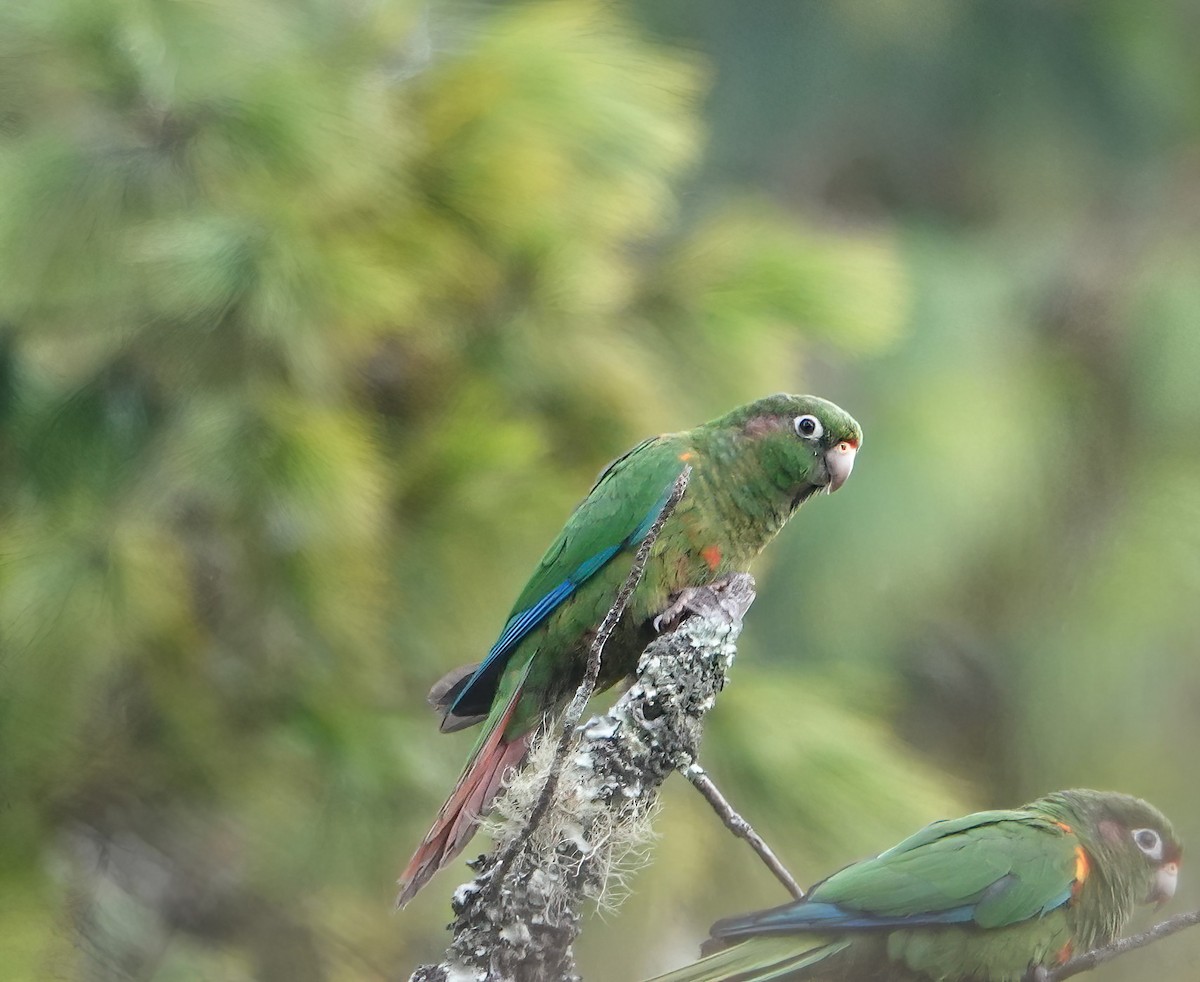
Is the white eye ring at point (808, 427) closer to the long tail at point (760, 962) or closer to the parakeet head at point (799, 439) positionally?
the parakeet head at point (799, 439)

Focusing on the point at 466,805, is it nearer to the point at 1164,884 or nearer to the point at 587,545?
the point at 587,545

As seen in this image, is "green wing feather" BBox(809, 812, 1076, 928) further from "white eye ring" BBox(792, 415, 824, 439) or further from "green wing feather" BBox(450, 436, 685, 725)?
"white eye ring" BBox(792, 415, 824, 439)

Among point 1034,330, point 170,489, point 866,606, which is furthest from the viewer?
point 1034,330

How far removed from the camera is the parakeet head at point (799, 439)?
1.30 metres

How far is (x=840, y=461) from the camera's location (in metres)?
1.30

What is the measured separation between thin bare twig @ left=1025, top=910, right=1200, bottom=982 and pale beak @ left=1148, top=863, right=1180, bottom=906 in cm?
12

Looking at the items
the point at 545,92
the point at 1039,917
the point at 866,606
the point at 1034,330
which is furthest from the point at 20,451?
the point at 1034,330

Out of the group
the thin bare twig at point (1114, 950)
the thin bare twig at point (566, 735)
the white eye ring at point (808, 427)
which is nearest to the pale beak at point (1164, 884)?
the thin bare twig at point (1114, 950)

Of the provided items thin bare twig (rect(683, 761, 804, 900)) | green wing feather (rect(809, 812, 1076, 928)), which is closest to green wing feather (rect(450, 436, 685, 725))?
thin bare twig (rect(683, 761, 804, 900))

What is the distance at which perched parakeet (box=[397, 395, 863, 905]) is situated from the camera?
1092 millimetres

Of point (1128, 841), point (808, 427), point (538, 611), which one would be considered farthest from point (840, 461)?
point (1128, 841)

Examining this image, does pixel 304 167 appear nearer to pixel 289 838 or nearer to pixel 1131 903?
pixel 289 838

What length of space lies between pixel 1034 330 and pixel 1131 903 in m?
2.44

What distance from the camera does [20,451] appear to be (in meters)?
1.73
